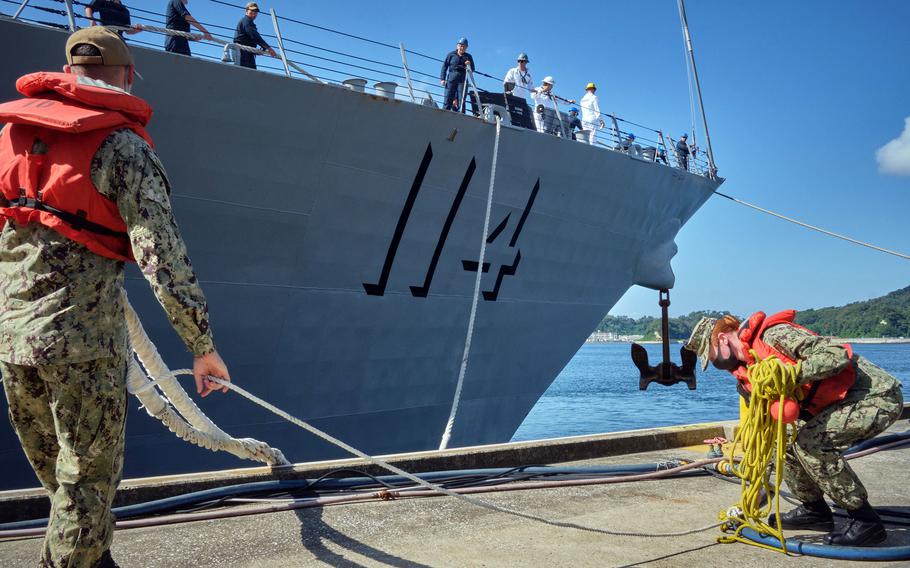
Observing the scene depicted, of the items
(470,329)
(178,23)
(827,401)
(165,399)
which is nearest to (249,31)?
(178,23)

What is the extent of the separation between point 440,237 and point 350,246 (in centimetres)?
121

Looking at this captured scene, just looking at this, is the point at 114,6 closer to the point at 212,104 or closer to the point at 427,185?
the point at 212,104

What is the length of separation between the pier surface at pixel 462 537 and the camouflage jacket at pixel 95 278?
118 centimetres

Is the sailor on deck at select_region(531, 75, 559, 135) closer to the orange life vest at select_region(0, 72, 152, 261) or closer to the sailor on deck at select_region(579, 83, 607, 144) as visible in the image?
the sailor on deck at select_region(579, 83, 607, 144)

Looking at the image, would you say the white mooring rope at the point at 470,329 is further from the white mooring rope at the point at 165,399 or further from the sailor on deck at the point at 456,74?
the white mooring rope at the point at 165,399

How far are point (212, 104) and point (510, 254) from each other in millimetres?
4273

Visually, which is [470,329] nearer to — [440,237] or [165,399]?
[440,237]

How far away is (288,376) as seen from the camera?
303 inches

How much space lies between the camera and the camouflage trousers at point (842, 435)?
2971 mm

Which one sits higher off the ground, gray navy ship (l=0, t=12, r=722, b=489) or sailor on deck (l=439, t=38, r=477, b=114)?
sailor on deck (l=439, t=38, r=477, b=114)

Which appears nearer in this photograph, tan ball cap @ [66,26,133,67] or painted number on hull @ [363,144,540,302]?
tan ball cap @ [66,26,133,67]

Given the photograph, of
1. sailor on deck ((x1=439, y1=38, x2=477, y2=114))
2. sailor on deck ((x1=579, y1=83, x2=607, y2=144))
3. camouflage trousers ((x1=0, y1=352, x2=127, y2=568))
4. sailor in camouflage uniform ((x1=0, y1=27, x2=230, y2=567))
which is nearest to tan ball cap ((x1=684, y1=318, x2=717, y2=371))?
sailor in camouflage uniform ((x1=0, y1=27, x2=230, y2=567))

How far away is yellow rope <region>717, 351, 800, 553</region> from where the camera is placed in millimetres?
2945

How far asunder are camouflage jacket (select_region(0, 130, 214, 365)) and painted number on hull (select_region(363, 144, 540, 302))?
5737 millimetres
